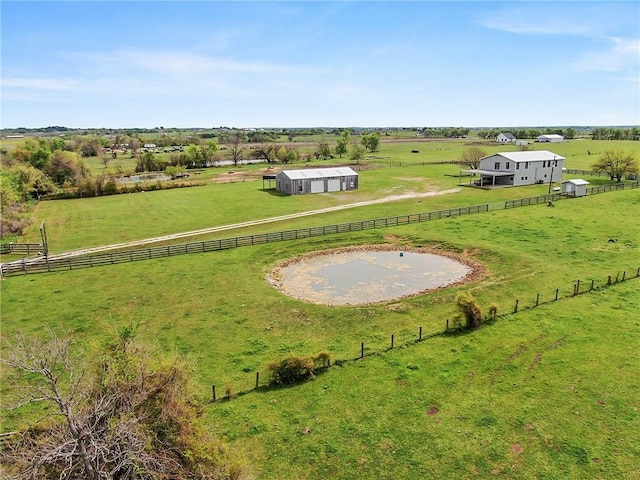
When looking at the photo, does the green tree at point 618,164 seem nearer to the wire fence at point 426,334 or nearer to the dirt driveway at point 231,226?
the dirt driveway at point 231,226

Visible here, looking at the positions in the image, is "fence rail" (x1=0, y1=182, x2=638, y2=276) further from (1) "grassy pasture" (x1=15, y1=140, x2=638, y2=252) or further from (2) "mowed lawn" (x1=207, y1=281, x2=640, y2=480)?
(2) "mowed lawn" (x1=207, y1=281, x2=640, y2=480)

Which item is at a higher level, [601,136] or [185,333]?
Answer: [601,136]

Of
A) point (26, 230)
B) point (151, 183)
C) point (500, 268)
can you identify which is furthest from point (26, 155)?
point (500, 268)

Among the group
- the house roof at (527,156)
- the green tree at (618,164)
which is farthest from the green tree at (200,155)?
the green tree at (618,164)

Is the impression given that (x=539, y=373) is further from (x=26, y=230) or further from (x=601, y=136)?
(x=601, y=136)

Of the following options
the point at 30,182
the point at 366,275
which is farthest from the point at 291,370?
the point at 30,182

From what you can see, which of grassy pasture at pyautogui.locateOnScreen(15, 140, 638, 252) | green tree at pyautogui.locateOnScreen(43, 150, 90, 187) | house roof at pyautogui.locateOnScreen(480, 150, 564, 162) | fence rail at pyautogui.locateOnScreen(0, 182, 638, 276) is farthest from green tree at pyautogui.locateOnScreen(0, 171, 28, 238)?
house roof at pyautogui.locateOnScreen(480, 150, 564, 162)
